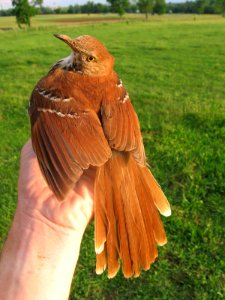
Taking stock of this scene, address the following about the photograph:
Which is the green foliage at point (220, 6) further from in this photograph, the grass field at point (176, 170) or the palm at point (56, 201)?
the palm at point (56, 201)

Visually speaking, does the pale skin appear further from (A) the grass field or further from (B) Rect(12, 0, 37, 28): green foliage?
(B) Rect(12, 0, 37, 28): green foliage

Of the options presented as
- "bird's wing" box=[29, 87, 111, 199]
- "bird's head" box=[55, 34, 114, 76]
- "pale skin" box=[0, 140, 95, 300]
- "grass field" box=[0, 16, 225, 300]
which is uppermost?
"bird's head" box=[55, 34, 114, 76]

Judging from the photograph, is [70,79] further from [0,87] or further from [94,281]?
[0,87]

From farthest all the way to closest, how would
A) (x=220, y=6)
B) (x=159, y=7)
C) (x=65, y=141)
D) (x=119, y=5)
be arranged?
(x=159, y=7) → (x=220, y=6) → (x=119, y=5) → (x=65, y=141)

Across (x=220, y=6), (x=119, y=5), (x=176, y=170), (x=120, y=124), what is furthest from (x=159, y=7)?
(x=120, y=124)

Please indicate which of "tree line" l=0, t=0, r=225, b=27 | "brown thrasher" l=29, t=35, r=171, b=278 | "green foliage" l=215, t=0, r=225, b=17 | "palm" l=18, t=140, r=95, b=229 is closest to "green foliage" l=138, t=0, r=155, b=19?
"tree line" l=0, t=0, r=225, b=27

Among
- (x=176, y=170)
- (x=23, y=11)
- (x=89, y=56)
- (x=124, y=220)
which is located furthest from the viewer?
(x=23, y=11)

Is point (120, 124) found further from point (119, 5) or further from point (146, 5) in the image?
point (146, 5)

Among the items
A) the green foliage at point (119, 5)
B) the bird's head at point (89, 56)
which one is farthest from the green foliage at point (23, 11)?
Answer: the bird's head at point (89, 56)
